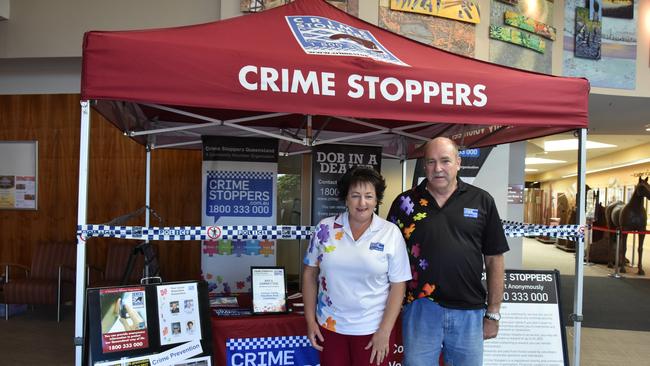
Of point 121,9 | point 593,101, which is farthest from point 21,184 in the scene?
point 593,101

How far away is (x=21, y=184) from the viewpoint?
5.95 meters

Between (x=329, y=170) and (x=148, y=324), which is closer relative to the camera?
(x=148, y=324)

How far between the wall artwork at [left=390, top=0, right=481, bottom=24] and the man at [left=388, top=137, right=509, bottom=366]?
149 inches

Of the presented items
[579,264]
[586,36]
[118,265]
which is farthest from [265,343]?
[586,36]

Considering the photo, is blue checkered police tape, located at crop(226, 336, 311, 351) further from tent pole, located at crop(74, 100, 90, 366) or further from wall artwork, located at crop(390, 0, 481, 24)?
wall artwork, located at crop(390, 0, 481, 24)

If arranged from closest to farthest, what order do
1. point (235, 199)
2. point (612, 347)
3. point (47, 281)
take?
point (235, 199), point (612, 347), point (47, 281)

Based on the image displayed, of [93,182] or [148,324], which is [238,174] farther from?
[93,182]

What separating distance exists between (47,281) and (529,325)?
15.8ft

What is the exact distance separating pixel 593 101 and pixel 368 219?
6.48m

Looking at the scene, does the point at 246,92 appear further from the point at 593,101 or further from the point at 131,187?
the point at 593,101

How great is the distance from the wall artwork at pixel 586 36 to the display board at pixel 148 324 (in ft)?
21.1

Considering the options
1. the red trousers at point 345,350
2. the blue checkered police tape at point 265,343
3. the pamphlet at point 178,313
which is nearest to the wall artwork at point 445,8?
the blue checkered police tape at point 265,343

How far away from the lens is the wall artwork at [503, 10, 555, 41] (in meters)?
5.81

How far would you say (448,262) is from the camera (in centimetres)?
203
